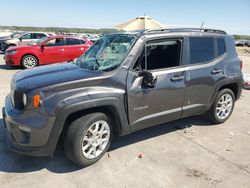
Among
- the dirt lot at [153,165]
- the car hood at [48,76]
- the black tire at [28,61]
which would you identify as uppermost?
the car hood at [48,76]

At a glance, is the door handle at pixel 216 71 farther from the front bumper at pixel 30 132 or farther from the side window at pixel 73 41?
the side window at pixel 73 41

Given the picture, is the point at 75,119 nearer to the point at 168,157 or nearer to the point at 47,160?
the point at 47,160

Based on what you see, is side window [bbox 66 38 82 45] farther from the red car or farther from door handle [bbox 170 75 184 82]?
door handle [bbox 170 75 184 82]

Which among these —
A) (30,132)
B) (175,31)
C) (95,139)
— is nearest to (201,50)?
(175,31)

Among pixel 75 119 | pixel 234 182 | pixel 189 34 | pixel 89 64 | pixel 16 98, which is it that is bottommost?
pixel 234 182

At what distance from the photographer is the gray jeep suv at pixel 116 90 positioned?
326 centimetres

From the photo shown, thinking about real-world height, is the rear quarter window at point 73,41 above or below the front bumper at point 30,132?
above

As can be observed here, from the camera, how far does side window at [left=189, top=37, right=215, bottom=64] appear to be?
4.51 m

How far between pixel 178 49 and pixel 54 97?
2228mm

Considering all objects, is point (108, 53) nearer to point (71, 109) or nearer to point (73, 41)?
point (71, 109)

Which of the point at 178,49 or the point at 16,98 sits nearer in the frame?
the point at 16,98

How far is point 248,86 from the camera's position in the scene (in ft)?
28.4

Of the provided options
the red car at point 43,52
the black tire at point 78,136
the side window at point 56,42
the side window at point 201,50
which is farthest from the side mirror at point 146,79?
the side window at point 56,42

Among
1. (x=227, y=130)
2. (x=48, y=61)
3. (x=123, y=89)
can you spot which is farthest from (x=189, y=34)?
(x=48, y=61)
